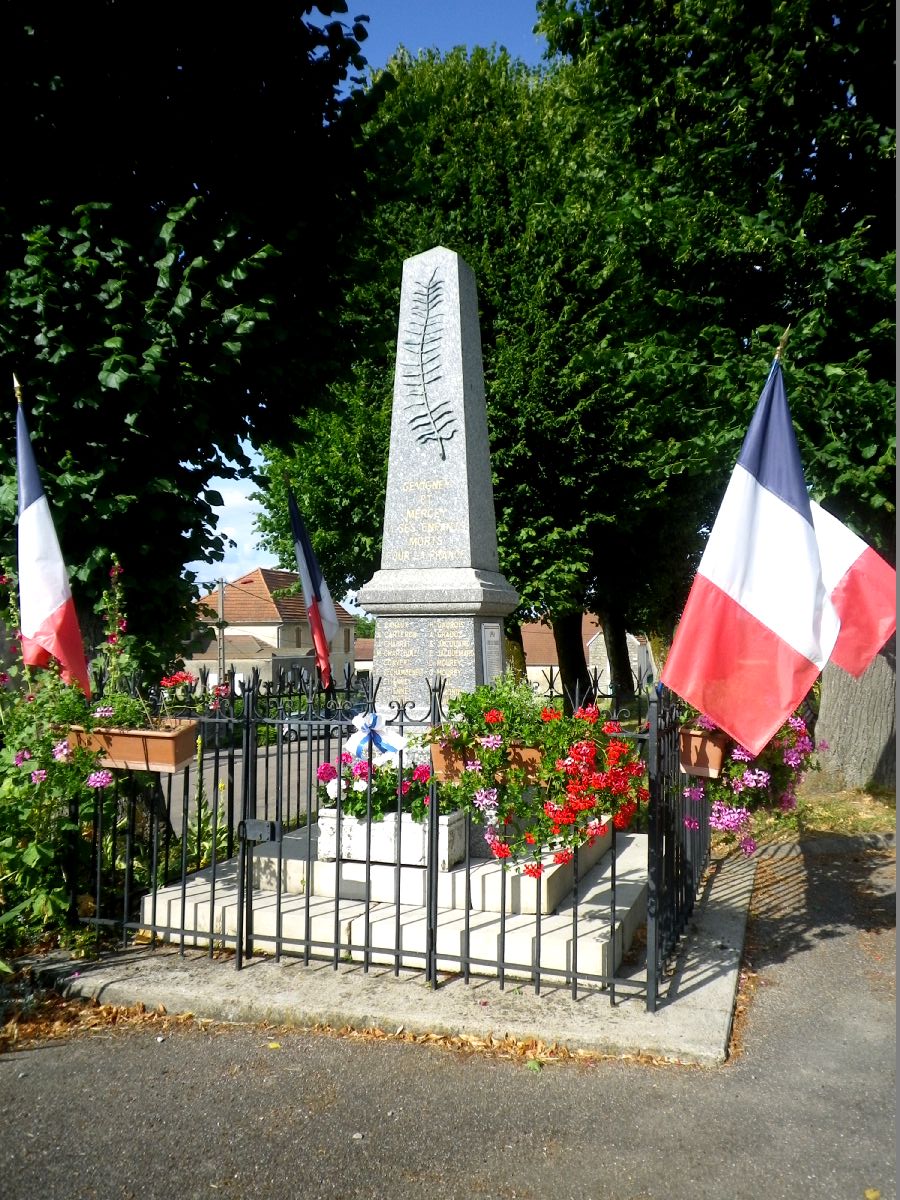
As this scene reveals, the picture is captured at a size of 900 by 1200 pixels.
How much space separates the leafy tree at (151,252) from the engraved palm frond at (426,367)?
3.23ft

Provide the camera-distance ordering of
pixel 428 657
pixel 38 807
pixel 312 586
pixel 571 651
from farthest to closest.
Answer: pixel 571 651 → pixel 312 586 → pixel 428 657 → pixel 38 807

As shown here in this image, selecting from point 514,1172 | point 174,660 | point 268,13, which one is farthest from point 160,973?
point 268,13

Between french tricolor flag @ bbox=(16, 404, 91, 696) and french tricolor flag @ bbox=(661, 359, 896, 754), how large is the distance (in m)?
3.52

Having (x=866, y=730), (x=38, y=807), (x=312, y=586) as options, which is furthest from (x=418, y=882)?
(x=866, y=730)

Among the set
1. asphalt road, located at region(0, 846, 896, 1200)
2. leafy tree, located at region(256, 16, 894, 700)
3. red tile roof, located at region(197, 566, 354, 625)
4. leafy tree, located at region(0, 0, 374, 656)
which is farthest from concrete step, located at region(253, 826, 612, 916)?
red tile roof, located at region(197, 566, 354, 625)

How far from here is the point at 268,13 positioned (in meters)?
6.85

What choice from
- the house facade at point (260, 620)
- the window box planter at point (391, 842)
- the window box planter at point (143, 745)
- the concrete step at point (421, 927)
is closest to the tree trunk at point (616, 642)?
the window box planter at point (391, 842)

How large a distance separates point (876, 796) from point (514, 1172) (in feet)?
25.9

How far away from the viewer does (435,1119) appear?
3.52 metres

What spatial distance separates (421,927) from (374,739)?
1208 millimetres

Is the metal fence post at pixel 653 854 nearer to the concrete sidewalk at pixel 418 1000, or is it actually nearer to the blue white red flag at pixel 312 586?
the concrete sidewalk at pixel 418 1000

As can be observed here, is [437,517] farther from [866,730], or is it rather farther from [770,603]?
[866,730]

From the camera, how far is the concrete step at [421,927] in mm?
4707

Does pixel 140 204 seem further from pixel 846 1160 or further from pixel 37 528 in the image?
pixel 846 1160
